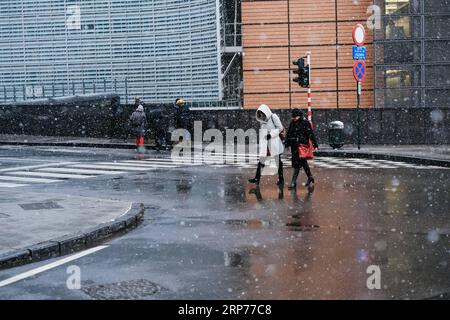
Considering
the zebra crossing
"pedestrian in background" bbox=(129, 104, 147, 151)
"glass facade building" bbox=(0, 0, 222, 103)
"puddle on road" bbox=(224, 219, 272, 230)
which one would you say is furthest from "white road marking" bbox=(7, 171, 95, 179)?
"glass facade building" bbox=(0, 0, 222, 103)

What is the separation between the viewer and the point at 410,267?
7.16 meters

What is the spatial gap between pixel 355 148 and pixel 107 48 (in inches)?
1224

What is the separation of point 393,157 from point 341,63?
29.9ft

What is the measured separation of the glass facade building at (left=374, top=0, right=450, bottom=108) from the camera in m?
27.2

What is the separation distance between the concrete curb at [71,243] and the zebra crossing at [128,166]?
5.98 meters

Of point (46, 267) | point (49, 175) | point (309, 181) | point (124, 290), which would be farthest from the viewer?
point (49, 175)

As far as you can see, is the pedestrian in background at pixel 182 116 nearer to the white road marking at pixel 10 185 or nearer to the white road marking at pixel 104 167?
the white road marking at pixel 104 167

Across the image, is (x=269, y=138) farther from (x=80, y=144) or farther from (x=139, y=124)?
(x=80, y=144)

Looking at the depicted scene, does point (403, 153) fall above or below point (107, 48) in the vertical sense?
below

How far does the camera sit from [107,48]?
51031 mm

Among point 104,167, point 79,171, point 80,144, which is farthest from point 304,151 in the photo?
point 80,144

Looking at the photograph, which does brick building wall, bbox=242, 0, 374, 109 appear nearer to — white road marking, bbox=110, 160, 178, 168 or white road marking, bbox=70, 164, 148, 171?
white road marking, bbox=110, 160, 178, 168

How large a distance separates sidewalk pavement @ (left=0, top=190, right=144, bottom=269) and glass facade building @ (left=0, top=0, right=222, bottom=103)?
3213 centimetres

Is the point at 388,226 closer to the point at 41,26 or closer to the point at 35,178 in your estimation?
the point at 35,178
